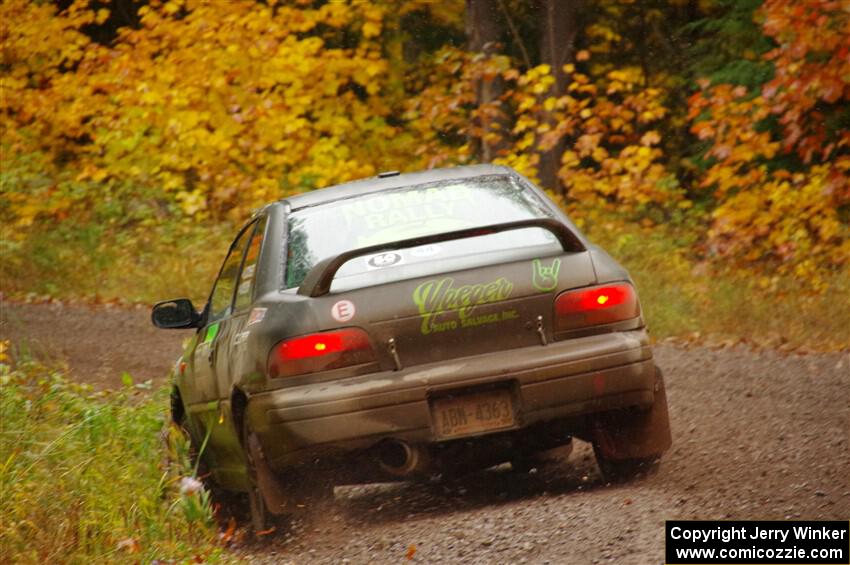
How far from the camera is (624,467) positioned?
666 centimetres

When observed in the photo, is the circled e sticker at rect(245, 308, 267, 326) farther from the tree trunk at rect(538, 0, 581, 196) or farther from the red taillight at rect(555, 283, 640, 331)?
the tree trunk at rect(538, 0, 581, 196)

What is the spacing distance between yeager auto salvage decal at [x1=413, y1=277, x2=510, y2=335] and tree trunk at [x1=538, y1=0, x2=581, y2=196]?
43.2ft

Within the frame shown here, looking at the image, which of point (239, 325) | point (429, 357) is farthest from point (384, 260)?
point (239, 325)

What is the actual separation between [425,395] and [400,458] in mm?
371

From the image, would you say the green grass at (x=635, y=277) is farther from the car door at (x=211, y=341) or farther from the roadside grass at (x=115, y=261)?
the car door at (x=211, y=341)

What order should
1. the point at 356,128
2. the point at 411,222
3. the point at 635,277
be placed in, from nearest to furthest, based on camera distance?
the point at 411,222
the point at 635,277
the point at 356,128

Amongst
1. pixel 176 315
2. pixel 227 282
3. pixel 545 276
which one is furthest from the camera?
pixel 227 282

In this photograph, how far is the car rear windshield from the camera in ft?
20.6

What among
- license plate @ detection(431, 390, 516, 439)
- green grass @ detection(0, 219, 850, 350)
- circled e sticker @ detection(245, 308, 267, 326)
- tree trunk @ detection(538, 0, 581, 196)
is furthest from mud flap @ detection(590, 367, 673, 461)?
tree trunk @ detection(538, 0, 581, 196)

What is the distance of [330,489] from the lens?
20.5 ft

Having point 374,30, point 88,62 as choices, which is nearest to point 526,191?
point 374,30

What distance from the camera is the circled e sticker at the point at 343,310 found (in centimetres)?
589

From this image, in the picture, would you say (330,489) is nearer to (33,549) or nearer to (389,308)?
(389,308)

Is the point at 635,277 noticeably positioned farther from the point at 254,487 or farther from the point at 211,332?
the point at 254,487
